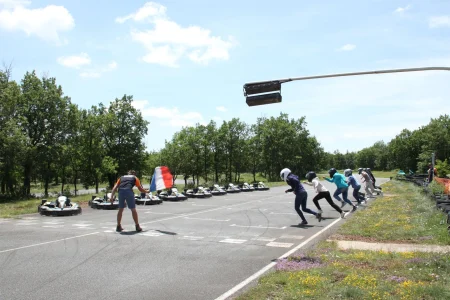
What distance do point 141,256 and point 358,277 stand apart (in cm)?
413

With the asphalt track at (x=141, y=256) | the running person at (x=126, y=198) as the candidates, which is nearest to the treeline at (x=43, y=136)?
the asphalt track at (x=141, y=256)

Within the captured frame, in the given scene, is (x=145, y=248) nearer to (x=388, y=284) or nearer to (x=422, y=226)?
(x=388, y=284)

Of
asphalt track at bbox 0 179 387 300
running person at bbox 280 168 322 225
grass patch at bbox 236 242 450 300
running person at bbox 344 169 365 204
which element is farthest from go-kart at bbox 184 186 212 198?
grass patch at bbox 236 242 450 300

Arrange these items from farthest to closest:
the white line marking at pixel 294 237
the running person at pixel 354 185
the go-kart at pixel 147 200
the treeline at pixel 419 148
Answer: the treeline at pixel 419 148 < the go-kart at pixel 147 200 < the running person at pixel 354 185 < the white line marking at pixel 294 237

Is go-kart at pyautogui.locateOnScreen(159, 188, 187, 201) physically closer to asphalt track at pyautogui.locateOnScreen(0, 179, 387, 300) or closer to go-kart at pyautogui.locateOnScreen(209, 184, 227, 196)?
go-kart at pyautogui.locateOnScreen(209, 184, 227, 196)

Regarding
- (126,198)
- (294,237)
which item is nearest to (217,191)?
(126,198)

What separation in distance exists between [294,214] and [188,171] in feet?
146

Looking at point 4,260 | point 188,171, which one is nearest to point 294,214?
point 4,260

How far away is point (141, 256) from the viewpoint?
7480 millimetres

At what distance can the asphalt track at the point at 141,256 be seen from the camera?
541 centimetres

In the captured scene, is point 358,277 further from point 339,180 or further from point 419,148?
point 419,148

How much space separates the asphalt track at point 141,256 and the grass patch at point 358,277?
0.58 m

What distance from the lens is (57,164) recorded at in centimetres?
4003

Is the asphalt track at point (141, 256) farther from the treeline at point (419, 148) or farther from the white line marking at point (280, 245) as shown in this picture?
the treeline at point (419, 148)
